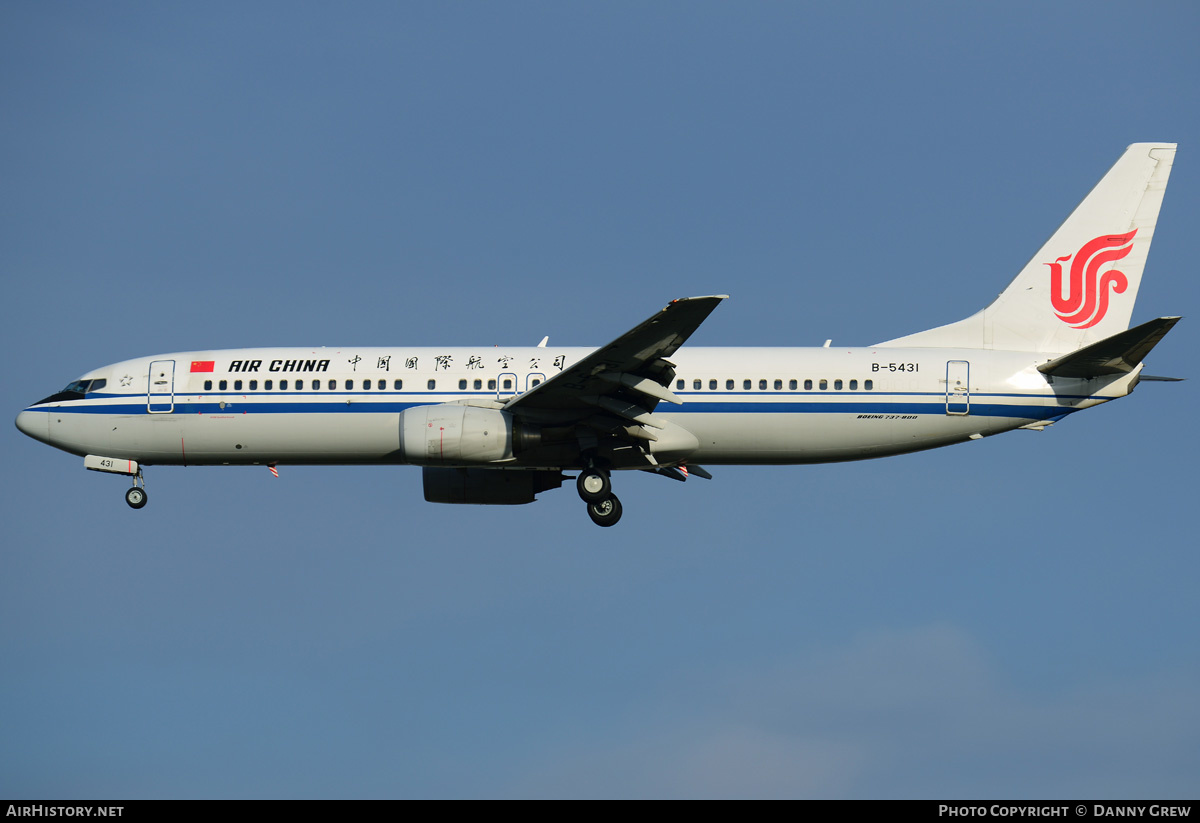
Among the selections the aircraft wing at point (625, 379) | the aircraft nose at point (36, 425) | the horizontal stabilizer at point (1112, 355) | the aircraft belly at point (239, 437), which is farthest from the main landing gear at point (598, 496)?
the aircraft nose at point (36, 425)

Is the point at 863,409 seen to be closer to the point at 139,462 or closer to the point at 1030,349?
the point at 1030,349

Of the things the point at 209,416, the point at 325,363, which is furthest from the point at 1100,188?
the point at 209,416

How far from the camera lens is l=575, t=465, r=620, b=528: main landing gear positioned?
107 feet

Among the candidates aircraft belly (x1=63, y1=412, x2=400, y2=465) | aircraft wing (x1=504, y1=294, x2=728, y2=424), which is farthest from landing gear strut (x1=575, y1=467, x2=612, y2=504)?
aircraft belly (x1=63, y1=412, x2=400, y2=465)

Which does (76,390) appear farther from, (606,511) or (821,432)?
(821,432)

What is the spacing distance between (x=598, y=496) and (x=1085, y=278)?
13.8m

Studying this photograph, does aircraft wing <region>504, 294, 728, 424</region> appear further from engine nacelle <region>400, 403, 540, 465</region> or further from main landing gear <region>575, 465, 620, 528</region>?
main landing gear <region>575, 465, 620, 528</region>

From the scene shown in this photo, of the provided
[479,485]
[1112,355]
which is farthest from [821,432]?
[479,485]

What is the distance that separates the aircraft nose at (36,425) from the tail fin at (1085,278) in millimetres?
21551

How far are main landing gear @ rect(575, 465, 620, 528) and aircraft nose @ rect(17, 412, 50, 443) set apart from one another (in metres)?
13.6

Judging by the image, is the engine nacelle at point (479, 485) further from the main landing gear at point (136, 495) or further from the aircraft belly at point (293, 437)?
the main landing gear at point (136, 495)

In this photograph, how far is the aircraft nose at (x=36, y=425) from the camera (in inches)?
1357
